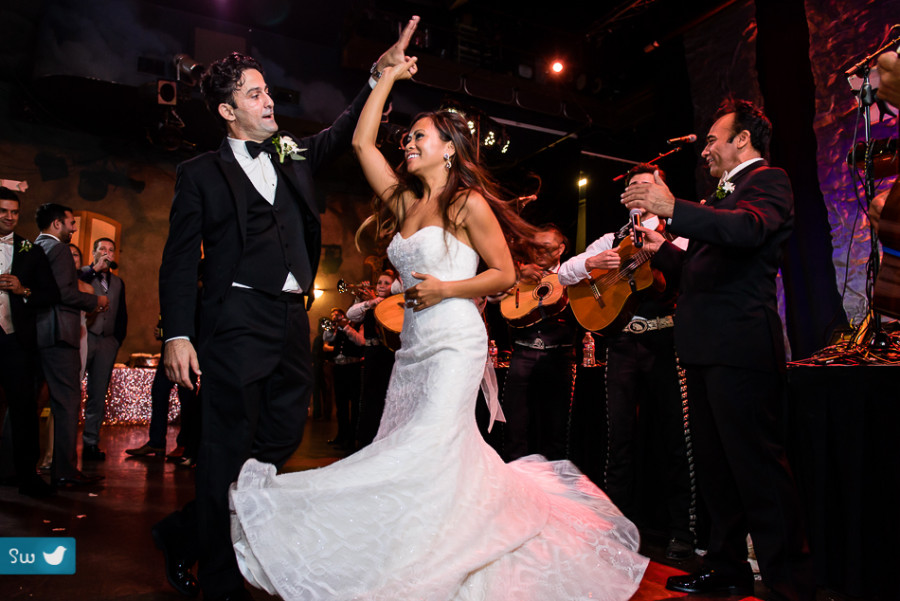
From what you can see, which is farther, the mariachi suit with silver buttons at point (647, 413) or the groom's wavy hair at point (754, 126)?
the mariachi suit with silver buttons at point (647, 413)

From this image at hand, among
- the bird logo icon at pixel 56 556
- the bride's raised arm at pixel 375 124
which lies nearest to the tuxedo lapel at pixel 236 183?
the bride's raised arm at pixel 375 124

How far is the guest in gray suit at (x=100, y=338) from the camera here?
22.0 ft

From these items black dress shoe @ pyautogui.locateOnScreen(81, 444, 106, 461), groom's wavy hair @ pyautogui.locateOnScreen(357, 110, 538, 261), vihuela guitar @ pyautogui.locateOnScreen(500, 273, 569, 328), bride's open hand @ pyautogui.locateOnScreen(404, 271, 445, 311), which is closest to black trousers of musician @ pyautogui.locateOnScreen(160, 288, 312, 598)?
bride's open hand @ pyautogui.locateOnScreen(404, 271, 445, 311)

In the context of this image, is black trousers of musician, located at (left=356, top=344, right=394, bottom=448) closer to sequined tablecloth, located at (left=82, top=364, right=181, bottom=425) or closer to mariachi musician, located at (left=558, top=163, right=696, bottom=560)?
mariachi musician, located at (left=558, top=163, right=696, bottom=560)

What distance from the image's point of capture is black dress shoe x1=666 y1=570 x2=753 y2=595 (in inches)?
109

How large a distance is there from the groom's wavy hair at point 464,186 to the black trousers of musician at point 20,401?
343 cm

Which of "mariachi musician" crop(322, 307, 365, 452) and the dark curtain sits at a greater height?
the dark curtain

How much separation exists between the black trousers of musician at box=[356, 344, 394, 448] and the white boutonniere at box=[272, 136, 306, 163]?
438cm

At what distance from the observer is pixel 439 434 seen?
224 cm

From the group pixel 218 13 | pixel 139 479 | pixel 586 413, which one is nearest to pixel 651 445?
pixel 586 413

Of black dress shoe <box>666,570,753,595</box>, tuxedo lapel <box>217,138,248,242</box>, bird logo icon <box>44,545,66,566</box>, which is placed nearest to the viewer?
tuxedo lapel <box>217,138,248,242</box>

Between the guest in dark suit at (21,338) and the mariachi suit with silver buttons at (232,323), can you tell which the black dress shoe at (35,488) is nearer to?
the guest in dark suit at (21,338)

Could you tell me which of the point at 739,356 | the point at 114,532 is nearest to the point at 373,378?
the point at 114,532

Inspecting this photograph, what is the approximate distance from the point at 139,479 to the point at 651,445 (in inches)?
163
